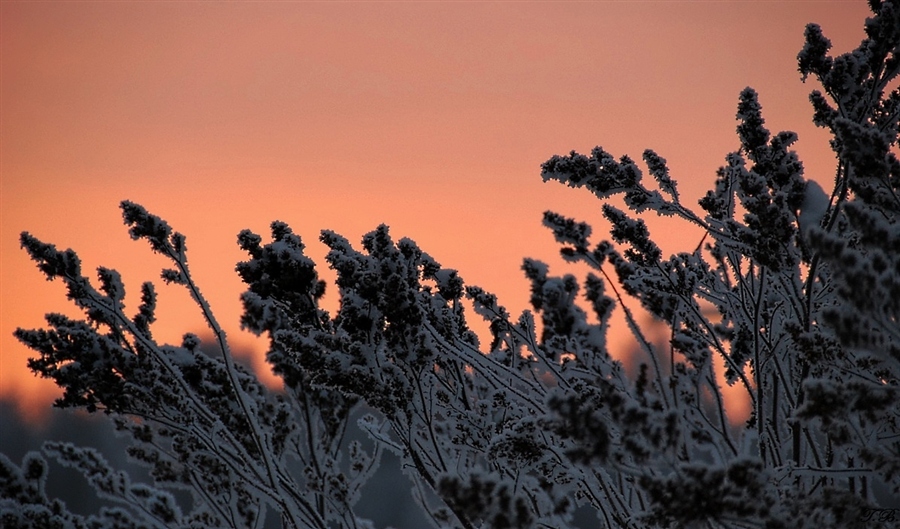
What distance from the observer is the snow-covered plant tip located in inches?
126

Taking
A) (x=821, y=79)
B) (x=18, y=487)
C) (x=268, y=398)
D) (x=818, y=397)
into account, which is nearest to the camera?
(x=818, y=397)

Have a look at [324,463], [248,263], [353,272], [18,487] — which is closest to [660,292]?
[353,272]

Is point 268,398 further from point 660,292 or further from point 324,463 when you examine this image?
point 660,292

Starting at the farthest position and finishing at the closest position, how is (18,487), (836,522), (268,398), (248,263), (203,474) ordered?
(268,398)
(203,474)
(18,487)
(248,263)
(836,522)

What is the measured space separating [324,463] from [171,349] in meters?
1.61

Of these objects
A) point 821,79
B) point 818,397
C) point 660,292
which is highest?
point 821,79

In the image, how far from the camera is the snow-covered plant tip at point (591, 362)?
3.20 meters

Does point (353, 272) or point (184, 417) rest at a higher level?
point (353, 272)

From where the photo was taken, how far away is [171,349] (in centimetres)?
618

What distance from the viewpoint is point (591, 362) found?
231 inches
